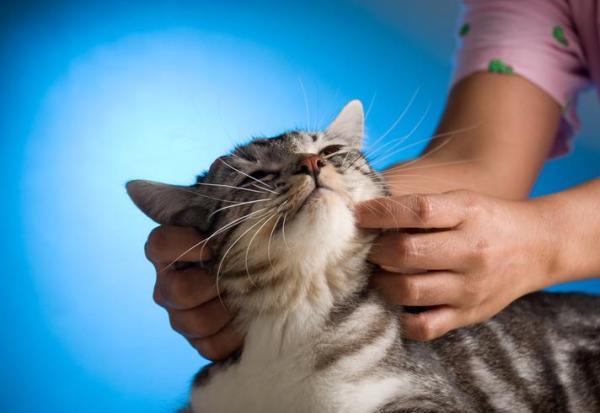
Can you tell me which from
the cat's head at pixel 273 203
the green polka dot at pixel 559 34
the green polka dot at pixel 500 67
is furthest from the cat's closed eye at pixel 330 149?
the green polka dot at pixel 559 34

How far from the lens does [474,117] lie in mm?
1365

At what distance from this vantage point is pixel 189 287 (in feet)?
3.16

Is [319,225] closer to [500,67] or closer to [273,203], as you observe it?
[273,203]

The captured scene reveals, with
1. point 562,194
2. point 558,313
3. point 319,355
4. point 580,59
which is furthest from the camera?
point 580,59

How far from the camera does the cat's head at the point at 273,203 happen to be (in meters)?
0.88

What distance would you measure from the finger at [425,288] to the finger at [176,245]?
28 centimetres

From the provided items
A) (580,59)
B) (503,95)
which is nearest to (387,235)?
(503,95)

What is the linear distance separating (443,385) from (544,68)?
0.83 metres

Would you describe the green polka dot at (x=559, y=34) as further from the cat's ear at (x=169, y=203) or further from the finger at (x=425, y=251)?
the cat's ear at (x=169, y=203)

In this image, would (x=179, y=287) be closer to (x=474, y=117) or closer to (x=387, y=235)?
(x=387, y=235)

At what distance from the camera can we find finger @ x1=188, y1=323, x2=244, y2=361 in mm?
958

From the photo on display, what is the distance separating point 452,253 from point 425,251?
43 mm

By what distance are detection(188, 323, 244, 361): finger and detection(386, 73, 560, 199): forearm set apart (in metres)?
0.46

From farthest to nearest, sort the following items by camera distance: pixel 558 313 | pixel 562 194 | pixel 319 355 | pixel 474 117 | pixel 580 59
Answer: pixel 580 59 → pixel 474 117 → pixel 558 313 → pixel 562 194 → pixel 319 355
